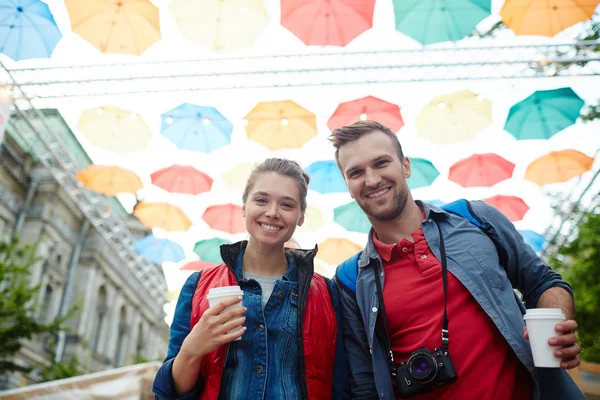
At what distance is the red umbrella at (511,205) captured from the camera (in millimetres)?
11633

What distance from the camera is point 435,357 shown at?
1.87m

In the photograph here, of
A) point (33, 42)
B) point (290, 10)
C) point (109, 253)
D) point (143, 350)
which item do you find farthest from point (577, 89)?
point (143, 350)

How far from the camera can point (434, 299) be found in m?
2.03

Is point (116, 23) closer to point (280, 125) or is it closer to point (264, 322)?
point (280, 125)

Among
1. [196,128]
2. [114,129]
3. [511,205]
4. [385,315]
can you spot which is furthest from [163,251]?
[385,315]

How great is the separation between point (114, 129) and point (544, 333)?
9.53 metres

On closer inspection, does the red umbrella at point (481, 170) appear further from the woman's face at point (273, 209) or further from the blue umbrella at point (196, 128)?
the woman's face at point (273, 209)

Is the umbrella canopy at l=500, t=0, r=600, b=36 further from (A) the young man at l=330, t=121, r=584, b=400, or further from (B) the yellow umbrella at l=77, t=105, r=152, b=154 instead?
(B) the yellow umbrella at l=77, t=105, r=152, b=154

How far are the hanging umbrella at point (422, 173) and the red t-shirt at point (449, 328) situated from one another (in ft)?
28.0

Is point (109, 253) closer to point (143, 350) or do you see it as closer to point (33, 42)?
point (143, 350)

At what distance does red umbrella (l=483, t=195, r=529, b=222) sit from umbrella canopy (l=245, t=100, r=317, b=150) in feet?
16.8

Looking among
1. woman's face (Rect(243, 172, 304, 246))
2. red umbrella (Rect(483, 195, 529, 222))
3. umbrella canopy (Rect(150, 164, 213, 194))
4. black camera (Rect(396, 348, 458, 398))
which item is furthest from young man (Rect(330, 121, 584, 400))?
red umbrella (Rect(483, 195, 529, 222))

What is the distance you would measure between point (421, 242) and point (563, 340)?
2.37 ft

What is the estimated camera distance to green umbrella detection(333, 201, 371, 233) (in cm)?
1200
